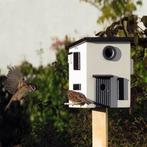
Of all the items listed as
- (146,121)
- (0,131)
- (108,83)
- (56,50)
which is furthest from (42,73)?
(108,83)

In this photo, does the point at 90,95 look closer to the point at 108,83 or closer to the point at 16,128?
the point at 108,83

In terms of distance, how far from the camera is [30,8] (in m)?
7.60

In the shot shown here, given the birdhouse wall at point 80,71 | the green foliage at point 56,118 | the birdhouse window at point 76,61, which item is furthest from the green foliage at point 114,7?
the birdhouse window at point 76,61

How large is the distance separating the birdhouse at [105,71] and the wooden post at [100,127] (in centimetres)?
11

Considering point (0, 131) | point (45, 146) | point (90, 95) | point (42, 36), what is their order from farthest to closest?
point (42, 36), point (0, 131), point (45, 146), point (90, 95)

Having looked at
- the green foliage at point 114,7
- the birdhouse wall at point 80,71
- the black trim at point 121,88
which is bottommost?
the black trim at point 121,88

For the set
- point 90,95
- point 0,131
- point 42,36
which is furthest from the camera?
point 42,36

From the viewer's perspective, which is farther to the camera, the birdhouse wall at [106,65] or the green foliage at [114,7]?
the green foliage at [114,7]

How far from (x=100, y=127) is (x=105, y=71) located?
415mm

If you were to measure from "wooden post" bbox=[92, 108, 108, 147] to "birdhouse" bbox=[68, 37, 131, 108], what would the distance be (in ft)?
0.36

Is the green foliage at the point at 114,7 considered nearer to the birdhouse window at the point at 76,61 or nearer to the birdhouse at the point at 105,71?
the birdhouse window at the point at 76,61

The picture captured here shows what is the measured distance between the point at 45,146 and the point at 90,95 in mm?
2314

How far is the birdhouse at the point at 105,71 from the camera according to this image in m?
4.40

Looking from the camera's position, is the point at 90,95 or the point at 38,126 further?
the point at 38,126
